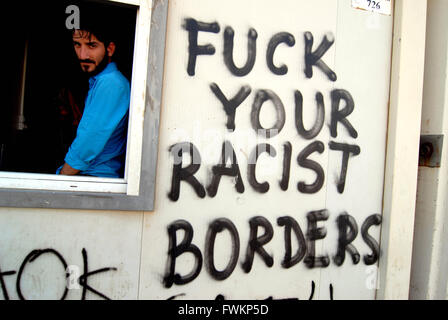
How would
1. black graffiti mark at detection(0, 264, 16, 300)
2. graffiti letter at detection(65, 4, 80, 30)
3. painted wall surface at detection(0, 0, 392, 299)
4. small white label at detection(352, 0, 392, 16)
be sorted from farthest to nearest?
small white label at detection(352, 0, 392, 16)
graffiti letter at detection(65, 4, 80, 30)
painted wall surface at detection(0, 0, 392, 299)
black graffiti mark at detection(0, 264, 16, 300)

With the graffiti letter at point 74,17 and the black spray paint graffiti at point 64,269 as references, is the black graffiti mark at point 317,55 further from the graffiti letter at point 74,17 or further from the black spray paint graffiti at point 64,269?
the black spray paint graffiti at point 64,269

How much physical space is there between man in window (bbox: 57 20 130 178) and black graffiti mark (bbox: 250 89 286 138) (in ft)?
2.68

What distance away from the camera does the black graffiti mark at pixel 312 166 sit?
247 cm

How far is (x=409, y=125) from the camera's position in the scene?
8.55ft

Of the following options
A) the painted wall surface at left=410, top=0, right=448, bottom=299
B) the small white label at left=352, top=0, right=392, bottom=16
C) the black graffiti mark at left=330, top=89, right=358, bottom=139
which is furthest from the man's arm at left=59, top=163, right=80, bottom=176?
the painted wall surface at left=410, top=0, right=448, bottom=299

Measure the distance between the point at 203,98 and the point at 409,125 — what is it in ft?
4.98

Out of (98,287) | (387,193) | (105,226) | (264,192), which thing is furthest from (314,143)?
(98,287)

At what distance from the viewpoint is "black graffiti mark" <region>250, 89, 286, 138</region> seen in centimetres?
238

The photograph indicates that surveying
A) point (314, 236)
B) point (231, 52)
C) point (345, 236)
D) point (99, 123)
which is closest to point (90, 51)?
point (99, 123)

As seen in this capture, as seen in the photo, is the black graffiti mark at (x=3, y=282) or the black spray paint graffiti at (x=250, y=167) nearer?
the black graffiti mark at (x=3, y=282)

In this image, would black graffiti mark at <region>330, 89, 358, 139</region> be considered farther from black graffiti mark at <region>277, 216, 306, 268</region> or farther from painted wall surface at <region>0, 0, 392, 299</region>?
black graffiti mark at <region>277, 216, 306, 268</region>

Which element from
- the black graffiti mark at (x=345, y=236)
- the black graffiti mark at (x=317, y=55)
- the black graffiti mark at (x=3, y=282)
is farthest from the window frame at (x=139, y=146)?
the black graffiti mark at (x=345, y=236)

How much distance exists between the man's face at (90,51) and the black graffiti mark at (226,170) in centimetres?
99

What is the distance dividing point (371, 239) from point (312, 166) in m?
0.73
